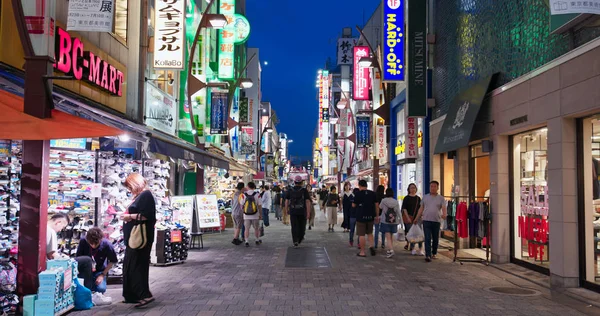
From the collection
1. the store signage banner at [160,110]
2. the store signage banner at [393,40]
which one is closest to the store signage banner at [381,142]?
the store signage banner at [393,40]

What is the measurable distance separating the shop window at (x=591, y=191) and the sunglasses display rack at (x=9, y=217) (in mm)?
8660

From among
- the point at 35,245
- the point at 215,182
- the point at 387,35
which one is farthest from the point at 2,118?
the point at 215,182

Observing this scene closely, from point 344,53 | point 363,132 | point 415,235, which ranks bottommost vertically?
point 415,235

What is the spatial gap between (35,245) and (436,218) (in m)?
8.63

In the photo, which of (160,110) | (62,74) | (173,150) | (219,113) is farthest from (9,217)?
(219,113)

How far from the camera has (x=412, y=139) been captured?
2173 cm

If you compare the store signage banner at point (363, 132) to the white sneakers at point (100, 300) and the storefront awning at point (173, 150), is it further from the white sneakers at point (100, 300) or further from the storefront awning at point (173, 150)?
the white sneakers at point (100, 300)

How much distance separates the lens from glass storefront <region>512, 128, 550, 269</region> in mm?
11062

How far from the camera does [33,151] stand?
24.7 feet

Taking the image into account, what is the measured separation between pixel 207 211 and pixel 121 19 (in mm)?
6071

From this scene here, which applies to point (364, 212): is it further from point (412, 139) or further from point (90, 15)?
point (412, 139)

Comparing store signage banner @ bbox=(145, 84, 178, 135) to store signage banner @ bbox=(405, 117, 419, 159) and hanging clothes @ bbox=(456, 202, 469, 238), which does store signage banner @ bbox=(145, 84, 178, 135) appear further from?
hanging clothes @ bbox=(456, 202, 469, 238)

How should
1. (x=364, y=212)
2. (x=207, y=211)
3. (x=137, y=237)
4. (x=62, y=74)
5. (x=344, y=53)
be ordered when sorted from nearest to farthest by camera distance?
1. (x=137, y=237)
2. (x=62, y=74)
3. (x=364, y=212)
4. (x=207, y=211)
5. (x=344, y=53)

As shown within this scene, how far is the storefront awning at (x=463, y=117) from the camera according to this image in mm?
13148
